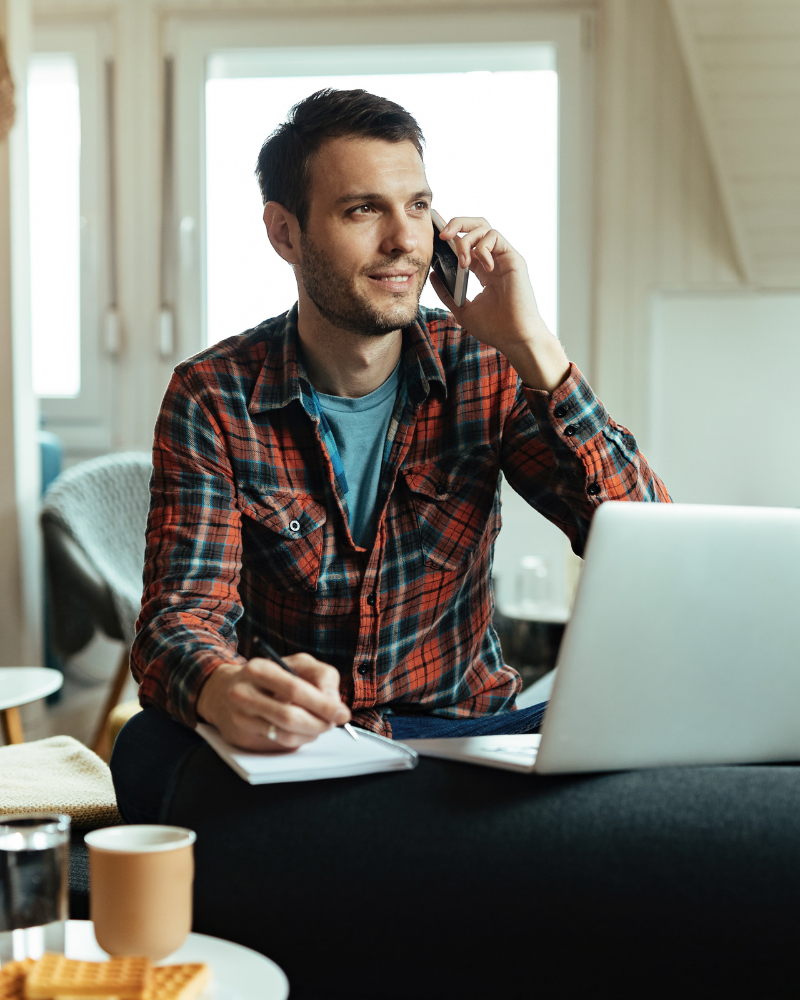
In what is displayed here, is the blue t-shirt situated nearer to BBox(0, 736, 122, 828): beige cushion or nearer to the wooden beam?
BBox(0, 736, 122, 828): beige cushion

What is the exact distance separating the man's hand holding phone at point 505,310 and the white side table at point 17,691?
116 cm

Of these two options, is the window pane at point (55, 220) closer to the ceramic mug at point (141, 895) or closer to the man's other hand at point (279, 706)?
the man's other hand at point (279, 706)

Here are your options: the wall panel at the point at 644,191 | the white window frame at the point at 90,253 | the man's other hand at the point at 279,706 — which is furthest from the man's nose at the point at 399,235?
the white window frame at the point at 90,253

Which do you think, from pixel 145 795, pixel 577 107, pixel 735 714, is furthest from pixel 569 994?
pixel 577 107

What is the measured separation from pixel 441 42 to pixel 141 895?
3.01m

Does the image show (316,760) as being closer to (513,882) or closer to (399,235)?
(513,882)

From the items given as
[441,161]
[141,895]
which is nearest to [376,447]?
[141,895]

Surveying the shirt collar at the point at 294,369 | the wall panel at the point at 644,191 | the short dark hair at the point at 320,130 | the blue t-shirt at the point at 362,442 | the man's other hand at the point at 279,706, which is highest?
the wall panel at the point at 644,191

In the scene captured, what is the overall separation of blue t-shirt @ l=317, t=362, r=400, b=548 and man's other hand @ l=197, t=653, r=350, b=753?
529 mm

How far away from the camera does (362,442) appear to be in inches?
58.0

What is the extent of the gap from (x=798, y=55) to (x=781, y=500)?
1.26m

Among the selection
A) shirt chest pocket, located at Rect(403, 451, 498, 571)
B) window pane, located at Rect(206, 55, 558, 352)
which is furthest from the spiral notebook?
window pane, located at Rect(206, 55, 558, 352)

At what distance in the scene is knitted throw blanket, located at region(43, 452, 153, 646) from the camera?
268 cm

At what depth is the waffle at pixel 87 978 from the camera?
0.69m
